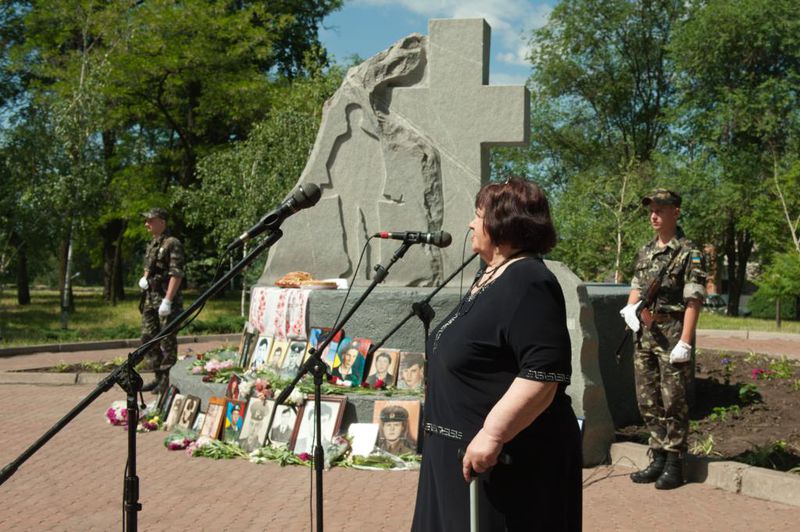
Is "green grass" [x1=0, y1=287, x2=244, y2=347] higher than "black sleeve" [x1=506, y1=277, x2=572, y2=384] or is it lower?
lower

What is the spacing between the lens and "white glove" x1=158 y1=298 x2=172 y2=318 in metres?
8.62

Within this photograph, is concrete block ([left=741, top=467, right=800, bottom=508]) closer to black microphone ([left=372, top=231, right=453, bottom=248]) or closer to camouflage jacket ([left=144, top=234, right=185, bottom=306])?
black microphone ([left=372, top=231, right=453, bottom=248])

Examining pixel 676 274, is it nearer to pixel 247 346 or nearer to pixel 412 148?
pixel 412 148

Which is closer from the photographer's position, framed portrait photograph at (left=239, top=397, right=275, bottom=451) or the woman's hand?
the woman's hand

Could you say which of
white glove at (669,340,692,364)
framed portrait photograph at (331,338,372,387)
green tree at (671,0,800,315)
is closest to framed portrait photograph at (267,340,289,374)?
framed portrait photograph at (331,338,372,387)

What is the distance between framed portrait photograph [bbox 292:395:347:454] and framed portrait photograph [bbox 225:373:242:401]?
878 mm

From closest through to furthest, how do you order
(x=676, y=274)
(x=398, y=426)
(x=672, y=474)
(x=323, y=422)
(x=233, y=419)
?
1. (x=672, y=474)
2. (x=676, y=274)
3. (x=398, y=426)
4. (x=323, y=422)
5. (x=233, y=419)

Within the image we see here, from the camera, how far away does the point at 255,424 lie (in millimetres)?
7145

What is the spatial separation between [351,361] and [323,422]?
→ 35.9 inches

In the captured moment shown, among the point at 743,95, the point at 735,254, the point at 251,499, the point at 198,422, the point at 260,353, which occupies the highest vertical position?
the point at 743,95

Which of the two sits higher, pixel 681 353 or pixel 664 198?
pixel 664 198

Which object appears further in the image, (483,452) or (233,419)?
(233,419)

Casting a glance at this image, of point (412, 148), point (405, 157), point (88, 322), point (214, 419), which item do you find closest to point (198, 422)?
point (214, 419)

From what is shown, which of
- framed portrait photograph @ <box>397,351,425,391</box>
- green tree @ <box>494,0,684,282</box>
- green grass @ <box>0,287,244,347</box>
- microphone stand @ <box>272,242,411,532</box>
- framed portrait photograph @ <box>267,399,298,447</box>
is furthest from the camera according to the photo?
green tree @ <box>494,0,684,282</box>
